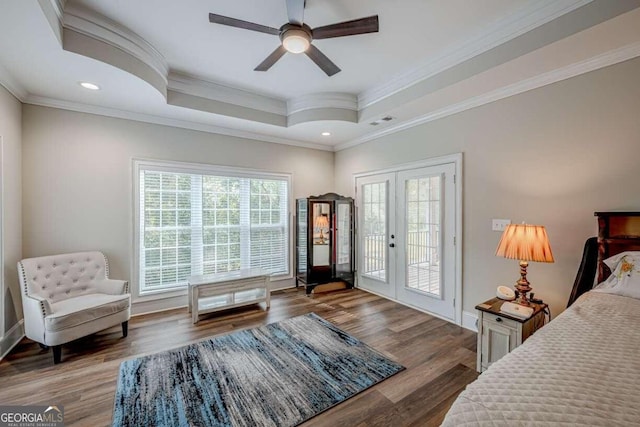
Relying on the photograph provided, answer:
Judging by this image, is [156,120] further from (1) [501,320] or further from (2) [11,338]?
(1) [501,320]

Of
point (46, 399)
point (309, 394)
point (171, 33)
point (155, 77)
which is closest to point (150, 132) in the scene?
point (155, 77)

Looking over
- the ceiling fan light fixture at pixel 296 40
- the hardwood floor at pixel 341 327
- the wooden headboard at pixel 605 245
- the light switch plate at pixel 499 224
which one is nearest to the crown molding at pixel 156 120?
the ceiling fan light fixture at pixel 296 40

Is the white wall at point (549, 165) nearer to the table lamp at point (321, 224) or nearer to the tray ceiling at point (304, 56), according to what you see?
the tray ceiling at point (304, 56)

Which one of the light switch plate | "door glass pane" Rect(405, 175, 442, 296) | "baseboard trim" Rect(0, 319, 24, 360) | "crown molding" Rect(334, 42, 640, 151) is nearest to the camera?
"crown molding" Rect(334, 42, 640, 151)

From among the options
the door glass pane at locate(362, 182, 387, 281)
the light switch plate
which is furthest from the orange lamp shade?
the door glass pane at locate(362, 182, 387, 281)

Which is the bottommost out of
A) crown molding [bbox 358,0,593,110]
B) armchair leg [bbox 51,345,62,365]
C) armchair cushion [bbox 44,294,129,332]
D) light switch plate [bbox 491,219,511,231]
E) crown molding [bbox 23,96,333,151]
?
armchair leg [bbox 51,345,62,365]

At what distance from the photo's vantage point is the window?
3725 millimetres

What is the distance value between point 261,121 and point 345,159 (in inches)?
72.3

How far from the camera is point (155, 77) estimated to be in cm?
287

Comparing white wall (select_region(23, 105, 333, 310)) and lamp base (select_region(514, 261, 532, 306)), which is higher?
white wall (select_region(23, 105, 333, 310))

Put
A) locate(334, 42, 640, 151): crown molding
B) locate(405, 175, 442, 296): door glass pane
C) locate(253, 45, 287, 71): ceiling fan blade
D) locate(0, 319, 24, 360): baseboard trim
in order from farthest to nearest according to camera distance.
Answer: locate(405, 175, 442, 296): door glass pane < locate(0, 319, 24, 360): baseboard trim < locate(253, 45, 287, 71): ceiling fan blade < locate(334, 42, 640, 151): crown molding

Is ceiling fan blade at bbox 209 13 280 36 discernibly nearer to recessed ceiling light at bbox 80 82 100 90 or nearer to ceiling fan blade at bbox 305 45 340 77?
ceiling fan blade at bbox 305 45 340 77

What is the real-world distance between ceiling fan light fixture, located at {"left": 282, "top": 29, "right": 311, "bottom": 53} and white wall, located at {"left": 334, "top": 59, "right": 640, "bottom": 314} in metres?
2.14

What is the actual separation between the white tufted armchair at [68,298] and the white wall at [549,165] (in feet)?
12.9
